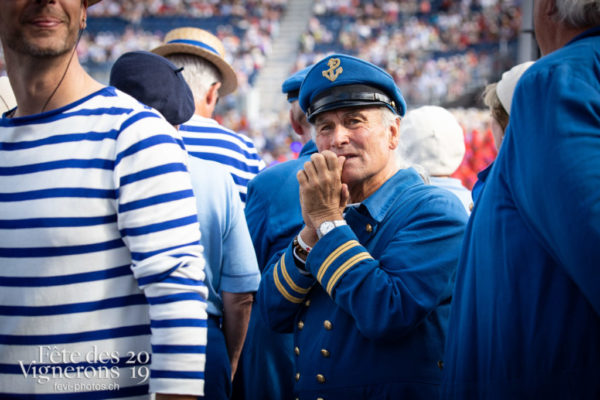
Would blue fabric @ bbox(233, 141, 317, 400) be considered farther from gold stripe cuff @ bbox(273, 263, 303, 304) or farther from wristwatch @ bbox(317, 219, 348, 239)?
wristwatch @ bbox(317, 219, 348, 239)

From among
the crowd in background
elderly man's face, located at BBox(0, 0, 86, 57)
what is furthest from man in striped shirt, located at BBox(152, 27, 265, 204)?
the crowd in background

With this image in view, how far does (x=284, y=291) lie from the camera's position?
2084 mm

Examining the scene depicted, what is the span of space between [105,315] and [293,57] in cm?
2827

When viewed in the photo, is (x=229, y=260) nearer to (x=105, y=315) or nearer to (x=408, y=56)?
(x=105, y=315)

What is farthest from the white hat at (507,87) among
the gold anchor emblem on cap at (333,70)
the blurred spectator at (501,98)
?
the gold anchor emblem on cap at (333,70)

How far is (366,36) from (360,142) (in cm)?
2892

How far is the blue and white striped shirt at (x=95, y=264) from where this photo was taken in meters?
1.49

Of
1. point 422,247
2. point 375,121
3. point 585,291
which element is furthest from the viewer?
point 375,121

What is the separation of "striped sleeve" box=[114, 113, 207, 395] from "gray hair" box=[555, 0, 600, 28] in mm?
998

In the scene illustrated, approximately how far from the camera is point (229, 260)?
2566mm

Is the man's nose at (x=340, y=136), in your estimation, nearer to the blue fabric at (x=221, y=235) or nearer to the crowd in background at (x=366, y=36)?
the blue fabric at (x=221, y=235)

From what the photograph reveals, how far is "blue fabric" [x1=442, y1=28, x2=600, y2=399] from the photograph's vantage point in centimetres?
123

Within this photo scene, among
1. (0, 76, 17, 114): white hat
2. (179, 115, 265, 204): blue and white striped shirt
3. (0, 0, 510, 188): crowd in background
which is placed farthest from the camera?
(0, 0, 510, 188): crowd in background

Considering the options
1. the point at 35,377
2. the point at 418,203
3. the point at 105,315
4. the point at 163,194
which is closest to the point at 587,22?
the point at 418,203
